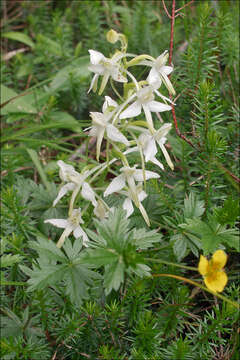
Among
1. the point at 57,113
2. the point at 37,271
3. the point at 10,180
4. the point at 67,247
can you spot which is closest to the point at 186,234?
the point at 67,247

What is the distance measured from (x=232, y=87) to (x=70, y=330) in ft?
5.27

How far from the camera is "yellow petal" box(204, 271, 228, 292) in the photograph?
1.18m

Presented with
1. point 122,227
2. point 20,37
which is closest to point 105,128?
point 122,227

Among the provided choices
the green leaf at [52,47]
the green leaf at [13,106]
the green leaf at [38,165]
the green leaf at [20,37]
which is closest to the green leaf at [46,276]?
the green leaf at [38,165]

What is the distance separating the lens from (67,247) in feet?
4.30

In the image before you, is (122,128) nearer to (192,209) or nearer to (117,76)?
(117,76)

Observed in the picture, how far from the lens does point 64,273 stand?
1.25 metres

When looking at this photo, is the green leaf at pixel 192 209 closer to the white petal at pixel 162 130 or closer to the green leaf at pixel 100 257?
the white petal at pixel 162 130

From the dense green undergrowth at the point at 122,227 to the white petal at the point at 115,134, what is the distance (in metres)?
0.15

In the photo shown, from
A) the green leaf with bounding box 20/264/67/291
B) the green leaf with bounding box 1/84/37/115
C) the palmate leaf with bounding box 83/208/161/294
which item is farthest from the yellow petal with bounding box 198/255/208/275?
the green leaf with bounding box 1/84/37/115

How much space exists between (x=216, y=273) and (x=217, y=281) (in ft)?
0.08

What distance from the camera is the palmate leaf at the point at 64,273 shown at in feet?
3.96

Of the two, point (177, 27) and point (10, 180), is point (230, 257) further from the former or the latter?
point (177, 27)

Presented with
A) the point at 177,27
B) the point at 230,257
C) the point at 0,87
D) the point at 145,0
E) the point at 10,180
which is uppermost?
the point at 145,0
